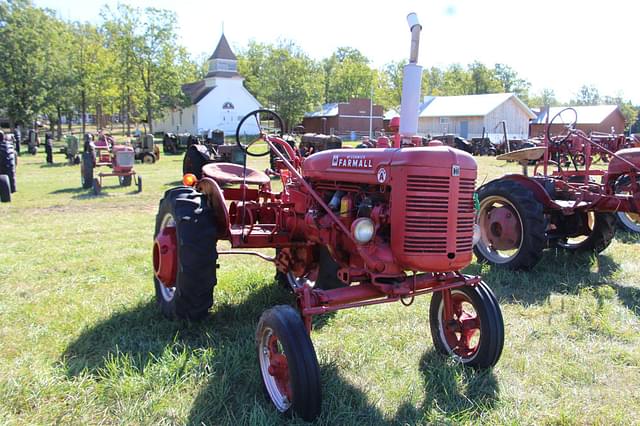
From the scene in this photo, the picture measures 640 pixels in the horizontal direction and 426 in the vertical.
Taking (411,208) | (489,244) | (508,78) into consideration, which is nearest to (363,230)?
(411,208)

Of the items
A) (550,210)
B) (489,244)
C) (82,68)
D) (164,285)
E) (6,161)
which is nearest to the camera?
(164,285)

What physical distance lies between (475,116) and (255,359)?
45.4 metres

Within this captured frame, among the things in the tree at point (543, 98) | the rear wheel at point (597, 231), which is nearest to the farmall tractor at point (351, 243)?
the rear wheel at point (597, 231)

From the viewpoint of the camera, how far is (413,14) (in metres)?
3.49

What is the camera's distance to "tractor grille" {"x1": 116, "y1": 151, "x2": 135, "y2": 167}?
12016 mm

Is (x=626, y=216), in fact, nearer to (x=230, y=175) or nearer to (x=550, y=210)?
(x=550, y=210)

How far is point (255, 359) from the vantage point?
338 cm

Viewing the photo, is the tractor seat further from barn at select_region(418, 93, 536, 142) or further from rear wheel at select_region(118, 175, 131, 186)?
barn at select_region(418, 93, 536, 142)

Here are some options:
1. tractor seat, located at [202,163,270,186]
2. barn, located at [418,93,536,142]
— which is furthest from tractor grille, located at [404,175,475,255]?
barn, located at [418,93,536,142]

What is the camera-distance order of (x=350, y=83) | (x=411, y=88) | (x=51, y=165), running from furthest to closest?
(x=350, y=83)
(x=51, y=165)
(x=411, y=88)

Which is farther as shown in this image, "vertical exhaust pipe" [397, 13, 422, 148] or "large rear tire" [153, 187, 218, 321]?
"large rear tire" [153, 187, 218, 321]

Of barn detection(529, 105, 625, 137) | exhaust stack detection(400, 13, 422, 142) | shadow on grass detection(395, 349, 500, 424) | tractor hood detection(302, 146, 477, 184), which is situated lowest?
shadow on grass detection(395, 349, 500, 424)

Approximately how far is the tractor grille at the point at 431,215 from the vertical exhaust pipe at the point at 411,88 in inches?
28.4

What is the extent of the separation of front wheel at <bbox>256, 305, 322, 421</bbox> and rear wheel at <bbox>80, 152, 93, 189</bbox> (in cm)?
1031
